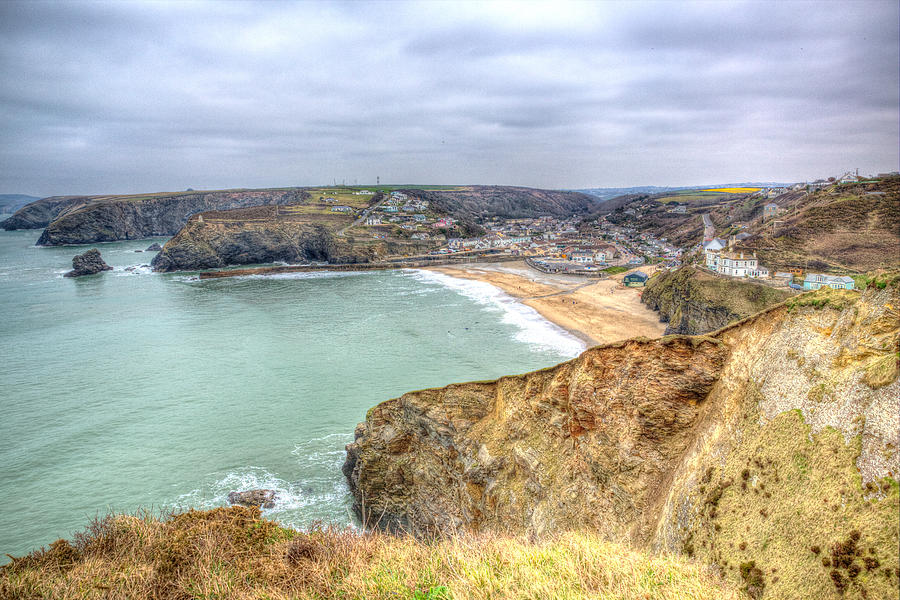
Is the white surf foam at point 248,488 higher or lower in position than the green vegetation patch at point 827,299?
lower

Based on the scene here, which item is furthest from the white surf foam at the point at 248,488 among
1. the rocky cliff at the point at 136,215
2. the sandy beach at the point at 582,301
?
the rocky cliff at the point at 136,215

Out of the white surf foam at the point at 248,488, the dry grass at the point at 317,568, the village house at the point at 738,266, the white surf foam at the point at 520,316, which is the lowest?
the white surf foam at the point at 248,488

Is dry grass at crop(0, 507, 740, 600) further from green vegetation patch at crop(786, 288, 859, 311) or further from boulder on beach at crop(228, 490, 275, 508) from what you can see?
boulder on beach at crop(228, 490, 275, 508)

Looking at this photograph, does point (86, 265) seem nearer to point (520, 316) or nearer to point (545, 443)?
point (520, 316)

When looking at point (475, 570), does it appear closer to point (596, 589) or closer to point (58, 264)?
point (596, 589)

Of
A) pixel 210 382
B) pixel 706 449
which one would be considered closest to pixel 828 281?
pixel 706 449

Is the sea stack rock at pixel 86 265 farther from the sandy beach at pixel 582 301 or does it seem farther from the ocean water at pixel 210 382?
the sandy beach at pixel 582 301

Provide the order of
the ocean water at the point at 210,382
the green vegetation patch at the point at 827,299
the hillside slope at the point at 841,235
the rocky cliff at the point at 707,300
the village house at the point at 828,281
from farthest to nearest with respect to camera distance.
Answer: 1. the hillside slope at the point at 841,235
2. the rocky cliff at the point at 707,300
3. the village house at the point at 828,281
4. the ocean water at the point at 210,382
5. the green vegetation patch at the point at 827,299

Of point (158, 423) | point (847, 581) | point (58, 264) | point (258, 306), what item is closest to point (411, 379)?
point (158, 423)
